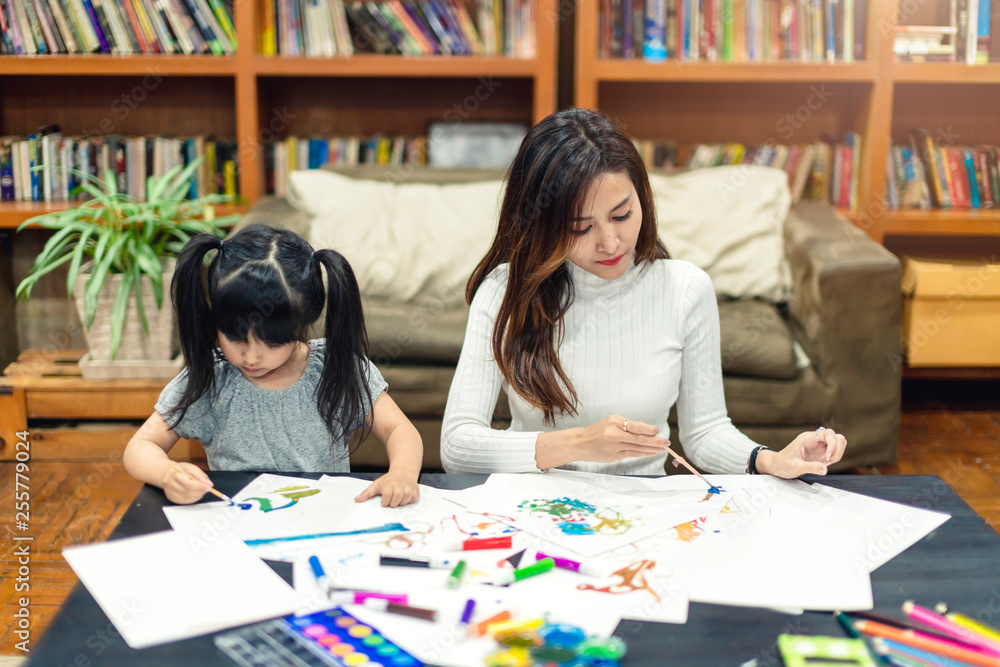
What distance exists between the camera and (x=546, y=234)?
1.26m

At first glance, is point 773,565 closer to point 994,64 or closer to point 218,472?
point 218,472

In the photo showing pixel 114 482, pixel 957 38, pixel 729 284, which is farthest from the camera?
pixel 957 38

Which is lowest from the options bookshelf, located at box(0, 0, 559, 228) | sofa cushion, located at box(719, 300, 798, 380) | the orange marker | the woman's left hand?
sofa cushion, located at box(719, 300, 798, 380)

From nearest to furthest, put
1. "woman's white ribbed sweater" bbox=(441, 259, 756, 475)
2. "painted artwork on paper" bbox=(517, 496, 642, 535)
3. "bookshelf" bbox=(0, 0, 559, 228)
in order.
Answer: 1. "painted artwork on paper" bbox=(517, 496, 642, 535)
2. "woman's white ribbed sweater" bbox=(441, 259, 756, 475)
3. "bookshelf" bbox=(0, 0, 559, 228)

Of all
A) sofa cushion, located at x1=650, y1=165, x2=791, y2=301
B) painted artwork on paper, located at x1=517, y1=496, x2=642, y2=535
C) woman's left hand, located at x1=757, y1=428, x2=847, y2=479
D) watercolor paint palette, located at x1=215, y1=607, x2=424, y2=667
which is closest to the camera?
watercolor paint palette, located at x1=215, y1=607, x2=424, y2=667

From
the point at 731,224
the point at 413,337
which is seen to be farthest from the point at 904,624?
the point at 731,224

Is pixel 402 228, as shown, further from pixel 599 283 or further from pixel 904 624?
pixel 904 624

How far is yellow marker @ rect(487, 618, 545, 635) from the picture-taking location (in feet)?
2.56

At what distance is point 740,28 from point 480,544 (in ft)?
8.14

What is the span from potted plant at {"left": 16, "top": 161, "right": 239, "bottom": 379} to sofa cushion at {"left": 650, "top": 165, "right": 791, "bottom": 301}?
1343 millimetres

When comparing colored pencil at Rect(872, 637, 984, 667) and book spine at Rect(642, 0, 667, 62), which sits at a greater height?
book spine at Rect(642, 0, 667, 62)

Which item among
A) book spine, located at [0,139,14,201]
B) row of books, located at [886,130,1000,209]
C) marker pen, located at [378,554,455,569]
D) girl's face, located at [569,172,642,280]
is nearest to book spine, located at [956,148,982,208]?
row of books, located at [886,130,1000,209]

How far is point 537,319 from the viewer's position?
1334 millimetres

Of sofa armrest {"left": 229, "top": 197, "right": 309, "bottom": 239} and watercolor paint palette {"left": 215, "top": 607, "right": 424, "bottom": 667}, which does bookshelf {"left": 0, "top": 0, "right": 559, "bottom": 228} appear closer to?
sofa armrest {"left": 229, "top": 197, "right": 309, "bottom": 239}
